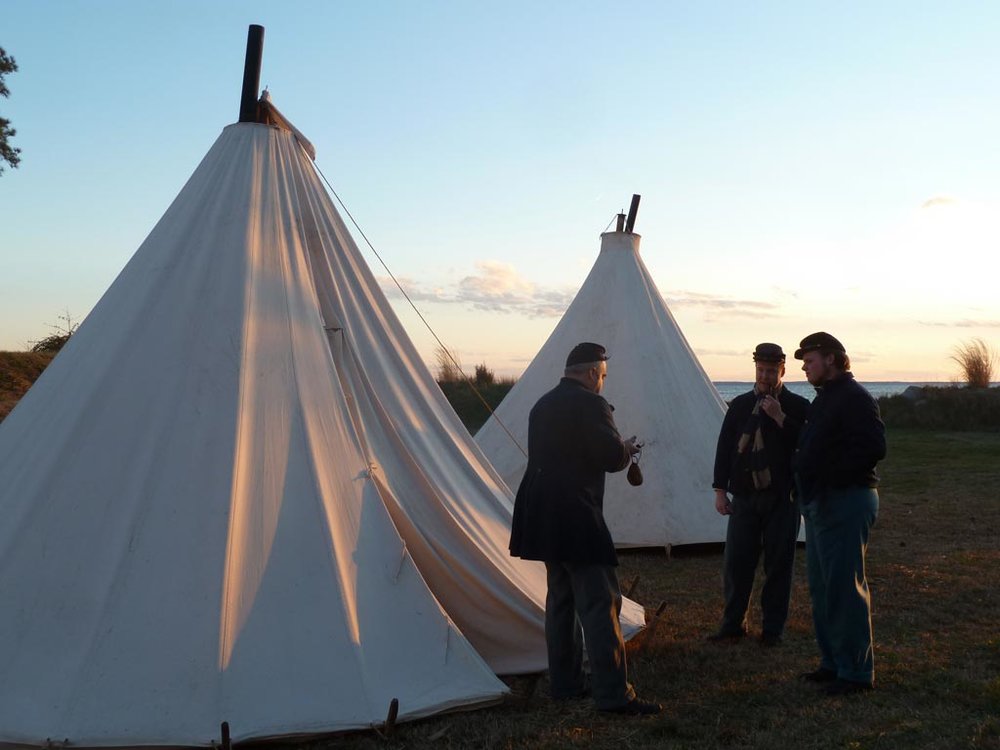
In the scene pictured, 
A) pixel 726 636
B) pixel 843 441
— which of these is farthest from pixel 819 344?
pixel 726 636

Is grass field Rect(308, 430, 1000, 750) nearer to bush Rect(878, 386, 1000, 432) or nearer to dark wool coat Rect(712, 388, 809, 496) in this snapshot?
dark wool coat Rect(712, 388, 809, 496)

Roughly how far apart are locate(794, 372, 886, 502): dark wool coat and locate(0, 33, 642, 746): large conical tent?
141cm

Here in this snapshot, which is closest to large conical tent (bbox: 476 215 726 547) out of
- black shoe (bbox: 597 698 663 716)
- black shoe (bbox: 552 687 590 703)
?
black shoe (bbox: 552 687 590 703)

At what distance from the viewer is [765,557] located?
5.46 meters

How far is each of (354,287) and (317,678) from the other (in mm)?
2203

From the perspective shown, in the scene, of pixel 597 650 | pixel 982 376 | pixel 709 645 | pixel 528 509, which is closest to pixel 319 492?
pixel 528 509

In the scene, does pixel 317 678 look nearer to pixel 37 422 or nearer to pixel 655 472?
pixel 37 422

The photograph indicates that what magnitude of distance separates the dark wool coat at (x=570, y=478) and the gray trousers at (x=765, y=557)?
1.58m

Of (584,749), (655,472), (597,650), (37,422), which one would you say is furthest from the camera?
(655,472)

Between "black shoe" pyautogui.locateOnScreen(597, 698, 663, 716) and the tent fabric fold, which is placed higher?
the tent fabric fold

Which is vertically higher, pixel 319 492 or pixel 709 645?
pixel 319 492

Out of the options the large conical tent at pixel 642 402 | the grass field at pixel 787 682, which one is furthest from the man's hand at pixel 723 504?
the large conical tent at pixel 642 402

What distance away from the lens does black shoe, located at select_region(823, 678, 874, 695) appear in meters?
4.46

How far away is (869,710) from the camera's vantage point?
4246mm
